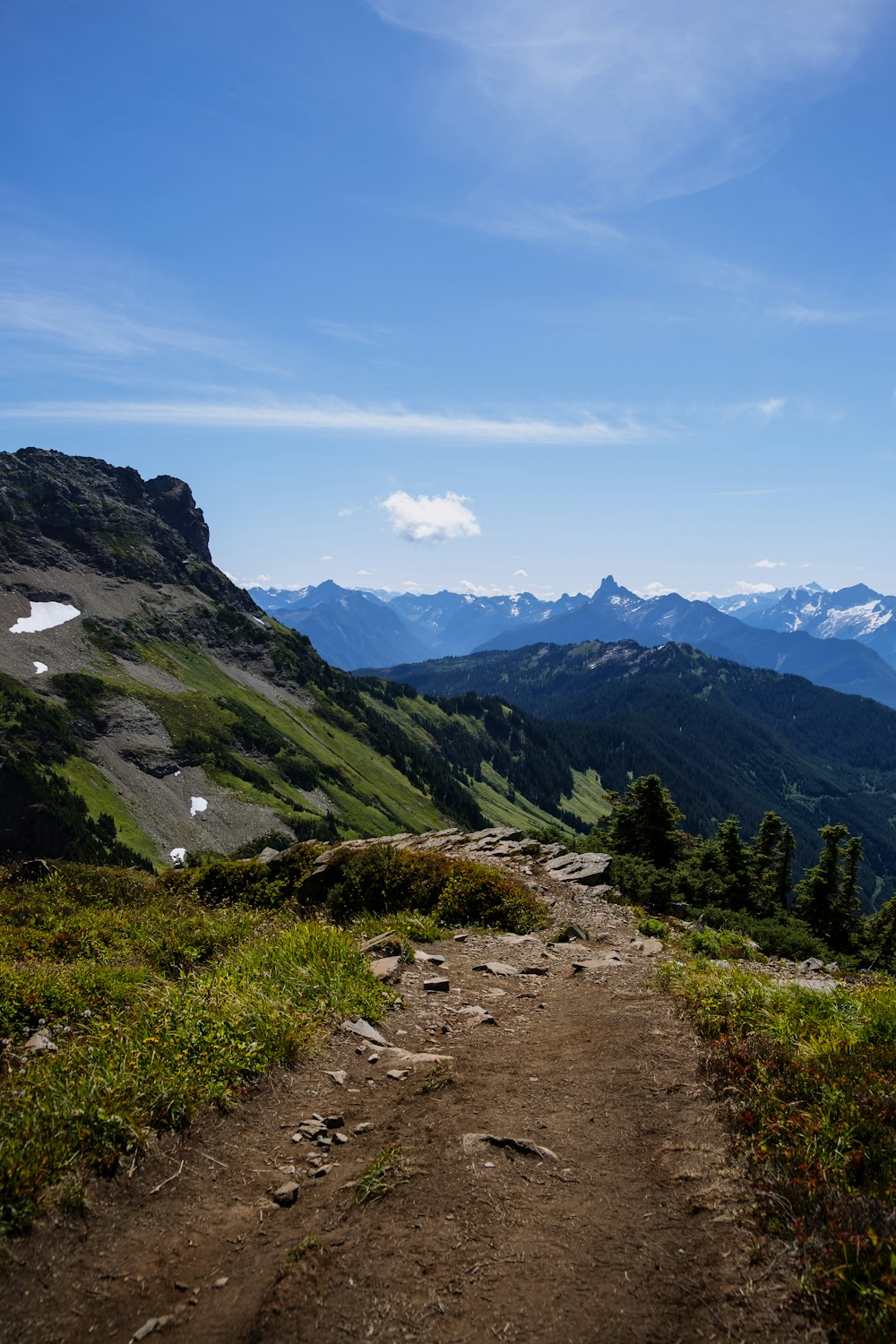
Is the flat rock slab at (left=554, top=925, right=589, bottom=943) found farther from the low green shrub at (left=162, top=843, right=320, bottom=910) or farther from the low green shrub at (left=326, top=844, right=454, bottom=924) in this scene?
the low green shrub at (left=162, top=843, right=320, bottom=910)

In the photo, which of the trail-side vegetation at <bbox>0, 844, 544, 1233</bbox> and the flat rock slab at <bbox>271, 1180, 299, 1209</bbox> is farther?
the trail-side vegetation at <bbox>0, 844, 544, 1233</bbox>

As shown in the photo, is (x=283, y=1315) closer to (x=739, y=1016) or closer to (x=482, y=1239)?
(x=482, y=1239)

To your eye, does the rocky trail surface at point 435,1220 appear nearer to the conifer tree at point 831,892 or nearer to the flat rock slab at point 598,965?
the flat rock slab at point 598,965

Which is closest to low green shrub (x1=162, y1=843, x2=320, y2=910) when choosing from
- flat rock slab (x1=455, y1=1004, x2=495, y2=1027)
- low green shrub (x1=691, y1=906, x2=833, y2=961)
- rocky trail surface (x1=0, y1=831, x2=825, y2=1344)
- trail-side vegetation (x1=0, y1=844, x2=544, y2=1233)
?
trail-side vegetation (x1=0, y1=844, x2=544, y2=1233)

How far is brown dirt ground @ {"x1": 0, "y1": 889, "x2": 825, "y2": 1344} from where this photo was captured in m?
4.87

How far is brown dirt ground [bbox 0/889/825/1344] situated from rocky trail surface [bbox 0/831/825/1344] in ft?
0.06

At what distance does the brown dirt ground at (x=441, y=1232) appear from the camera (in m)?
4.87

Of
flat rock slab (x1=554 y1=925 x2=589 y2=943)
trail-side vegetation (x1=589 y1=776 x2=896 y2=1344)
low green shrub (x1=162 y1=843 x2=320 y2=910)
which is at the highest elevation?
trail-side vegetation (x1=589 y1=776 x2=896 y2=1344)

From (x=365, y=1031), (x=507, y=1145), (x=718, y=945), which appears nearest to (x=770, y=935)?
(x=718, y=945)

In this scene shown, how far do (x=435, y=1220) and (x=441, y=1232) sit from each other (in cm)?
17

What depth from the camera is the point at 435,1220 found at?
5.91 m

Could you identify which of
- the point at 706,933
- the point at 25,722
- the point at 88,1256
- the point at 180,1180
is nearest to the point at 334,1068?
the point at 180,1180

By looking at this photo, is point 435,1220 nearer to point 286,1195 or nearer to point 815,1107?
point 286,1195

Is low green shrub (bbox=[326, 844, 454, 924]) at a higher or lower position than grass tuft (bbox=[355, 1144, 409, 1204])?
lower
